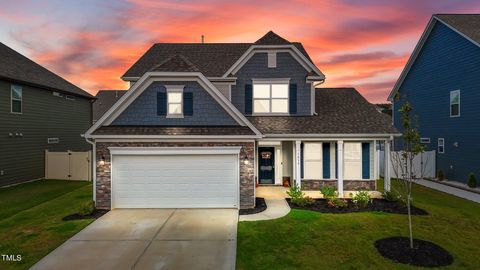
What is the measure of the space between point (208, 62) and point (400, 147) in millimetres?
18311

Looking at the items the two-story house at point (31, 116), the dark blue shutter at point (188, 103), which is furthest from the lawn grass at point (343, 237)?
the two-story house at point (31, 116)

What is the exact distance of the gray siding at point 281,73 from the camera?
17562mm

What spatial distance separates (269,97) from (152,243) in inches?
438

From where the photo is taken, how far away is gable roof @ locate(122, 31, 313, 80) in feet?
65.3

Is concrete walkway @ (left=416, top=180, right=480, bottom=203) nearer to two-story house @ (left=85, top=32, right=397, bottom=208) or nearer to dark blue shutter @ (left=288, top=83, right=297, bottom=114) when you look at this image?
two-story house @ (left=85, top=32, right=397, bottom=208)

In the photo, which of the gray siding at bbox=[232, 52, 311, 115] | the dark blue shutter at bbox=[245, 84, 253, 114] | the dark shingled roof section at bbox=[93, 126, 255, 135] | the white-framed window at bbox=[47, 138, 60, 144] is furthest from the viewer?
the white-framed window at bbox=[47, 138, 60, 144]

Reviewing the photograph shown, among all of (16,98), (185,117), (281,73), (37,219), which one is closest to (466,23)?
(281,73)

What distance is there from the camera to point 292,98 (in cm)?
1766

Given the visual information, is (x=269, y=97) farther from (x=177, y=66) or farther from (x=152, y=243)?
(x=152, y=243)

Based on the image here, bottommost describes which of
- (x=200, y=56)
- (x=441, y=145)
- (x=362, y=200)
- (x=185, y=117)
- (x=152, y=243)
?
(x=152, y=243)

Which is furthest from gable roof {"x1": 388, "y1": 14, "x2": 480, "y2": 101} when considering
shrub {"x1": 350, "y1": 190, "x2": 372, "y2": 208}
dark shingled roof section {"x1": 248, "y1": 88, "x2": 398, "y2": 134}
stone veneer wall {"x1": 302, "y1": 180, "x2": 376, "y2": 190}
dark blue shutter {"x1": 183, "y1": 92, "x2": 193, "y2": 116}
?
dark blue shutter {"x1": 183, "y1": 92, "x2": 193, "y2": 116}

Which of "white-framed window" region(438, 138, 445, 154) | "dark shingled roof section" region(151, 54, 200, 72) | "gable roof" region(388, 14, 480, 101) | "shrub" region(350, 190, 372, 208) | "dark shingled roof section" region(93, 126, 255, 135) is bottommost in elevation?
"shrub" region(350, 190, 372, 208)

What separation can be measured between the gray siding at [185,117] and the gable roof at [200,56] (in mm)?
5575

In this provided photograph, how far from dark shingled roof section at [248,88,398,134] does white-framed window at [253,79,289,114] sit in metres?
0.50
